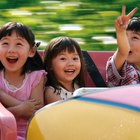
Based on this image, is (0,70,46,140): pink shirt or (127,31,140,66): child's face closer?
(0,70,46,140): pink shirt

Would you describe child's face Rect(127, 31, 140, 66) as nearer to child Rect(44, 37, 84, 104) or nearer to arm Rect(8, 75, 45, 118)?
child Rect(44, 37, 84, 104)

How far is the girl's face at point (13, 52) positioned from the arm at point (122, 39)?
466mm

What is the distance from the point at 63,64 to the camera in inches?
Answer: 109

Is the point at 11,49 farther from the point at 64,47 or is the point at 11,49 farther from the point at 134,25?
the point at 134,25

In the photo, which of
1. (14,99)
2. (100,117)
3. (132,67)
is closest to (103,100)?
(100,117)

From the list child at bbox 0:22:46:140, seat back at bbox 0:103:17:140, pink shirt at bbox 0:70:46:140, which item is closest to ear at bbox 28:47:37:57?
child at bbox 0:22:46:140

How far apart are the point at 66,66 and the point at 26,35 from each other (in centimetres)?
26

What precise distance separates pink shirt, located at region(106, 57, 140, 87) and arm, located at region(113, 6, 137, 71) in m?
0.03

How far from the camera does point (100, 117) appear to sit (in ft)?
5.60

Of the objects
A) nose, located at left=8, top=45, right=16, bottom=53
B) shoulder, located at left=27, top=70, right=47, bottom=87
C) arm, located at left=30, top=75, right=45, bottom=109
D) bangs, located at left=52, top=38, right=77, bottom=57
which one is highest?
nose, located at left=8, top=45, right=16, bottom=53

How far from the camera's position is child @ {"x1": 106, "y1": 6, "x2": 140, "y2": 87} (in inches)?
108

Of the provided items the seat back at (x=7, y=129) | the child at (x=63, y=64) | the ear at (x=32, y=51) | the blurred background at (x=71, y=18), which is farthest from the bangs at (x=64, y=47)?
the blurred background at (x=71, y=18)

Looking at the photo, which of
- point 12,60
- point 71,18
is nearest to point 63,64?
point 12,60

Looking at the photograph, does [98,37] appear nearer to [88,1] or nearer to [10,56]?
[88,1]
